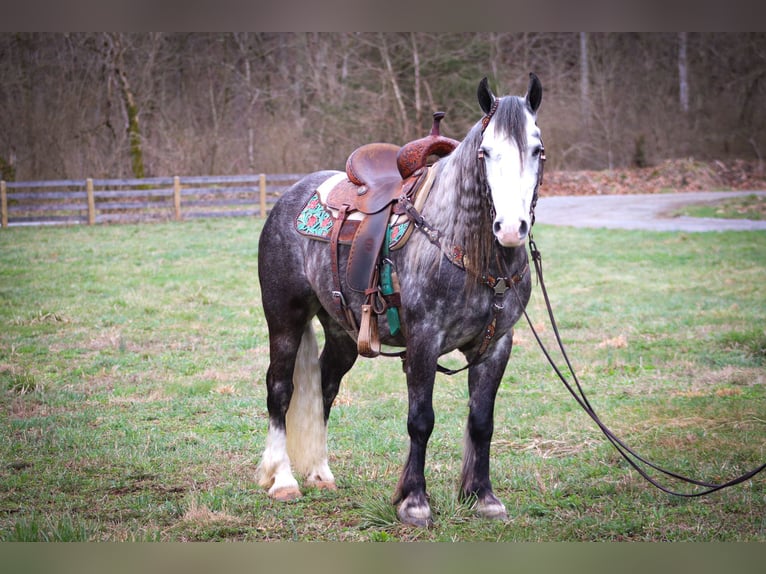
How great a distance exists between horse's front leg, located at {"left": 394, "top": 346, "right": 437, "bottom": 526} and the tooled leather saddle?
0.30 meters

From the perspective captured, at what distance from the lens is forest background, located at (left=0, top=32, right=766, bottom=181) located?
19.1m

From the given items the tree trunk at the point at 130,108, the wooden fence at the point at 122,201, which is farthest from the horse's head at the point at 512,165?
the tree trunk at the point at 130,108

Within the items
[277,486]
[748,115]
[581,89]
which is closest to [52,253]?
[277,486]

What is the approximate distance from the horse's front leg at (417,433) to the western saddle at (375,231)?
0.96 ft

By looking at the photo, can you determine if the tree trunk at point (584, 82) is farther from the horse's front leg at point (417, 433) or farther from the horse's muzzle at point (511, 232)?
the horse's muzzle at point (511, 232)

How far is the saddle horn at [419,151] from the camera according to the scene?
3736mm

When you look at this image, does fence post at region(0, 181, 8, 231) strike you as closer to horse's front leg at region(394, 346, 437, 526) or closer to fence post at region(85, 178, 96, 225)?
fence post at region(85, 178, 96, 225)

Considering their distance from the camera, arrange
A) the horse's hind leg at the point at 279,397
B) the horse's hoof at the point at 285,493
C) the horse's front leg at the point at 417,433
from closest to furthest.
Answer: the horse's front leg at the point at 417,433 → the horse's hoof at the point at 285,493 → the horse's hind leg at the point at 279,397

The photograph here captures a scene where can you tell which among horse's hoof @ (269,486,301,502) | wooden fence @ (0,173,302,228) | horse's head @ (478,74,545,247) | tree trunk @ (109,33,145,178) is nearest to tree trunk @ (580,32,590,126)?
wooden fence @ (0,173,302,228)

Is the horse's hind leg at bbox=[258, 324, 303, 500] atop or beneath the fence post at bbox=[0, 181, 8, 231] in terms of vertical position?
beneath

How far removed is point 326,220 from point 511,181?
52.5 inches

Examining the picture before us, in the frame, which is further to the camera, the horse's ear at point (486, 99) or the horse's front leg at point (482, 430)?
the horse's front leg at point (482, 430)

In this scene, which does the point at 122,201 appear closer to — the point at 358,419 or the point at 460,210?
the point at 358,419

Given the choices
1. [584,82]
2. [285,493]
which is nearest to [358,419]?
[285,493]
